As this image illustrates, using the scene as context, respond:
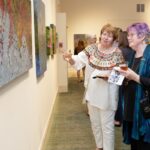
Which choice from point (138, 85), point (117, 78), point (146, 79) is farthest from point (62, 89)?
point (146, 79)

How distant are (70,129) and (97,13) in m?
9.10

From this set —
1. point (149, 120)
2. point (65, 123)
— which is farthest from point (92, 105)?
point (65, 123)

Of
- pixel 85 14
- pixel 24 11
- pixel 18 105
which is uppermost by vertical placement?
A: pixel 85 14

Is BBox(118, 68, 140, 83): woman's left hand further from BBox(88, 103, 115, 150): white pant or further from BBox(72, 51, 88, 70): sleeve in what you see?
Answer: BBox(72, 51, 88, 70): sleeve

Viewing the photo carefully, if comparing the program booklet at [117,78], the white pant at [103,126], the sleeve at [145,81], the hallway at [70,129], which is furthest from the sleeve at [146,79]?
the hallway at [70,129]

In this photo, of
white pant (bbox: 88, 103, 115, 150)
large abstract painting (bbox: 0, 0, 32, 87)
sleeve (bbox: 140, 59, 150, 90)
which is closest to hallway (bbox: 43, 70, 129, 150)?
white pant (bbox: 88, 103, 115, 150)

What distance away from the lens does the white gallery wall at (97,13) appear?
12758mm

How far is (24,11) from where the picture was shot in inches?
96.2

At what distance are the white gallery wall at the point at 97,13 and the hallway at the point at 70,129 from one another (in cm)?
669

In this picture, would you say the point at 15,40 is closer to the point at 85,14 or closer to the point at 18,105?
the point at 18,105

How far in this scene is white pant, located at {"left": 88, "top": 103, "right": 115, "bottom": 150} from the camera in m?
3.26

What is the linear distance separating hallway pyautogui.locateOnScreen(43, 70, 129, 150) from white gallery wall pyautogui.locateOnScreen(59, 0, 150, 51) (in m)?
6.69

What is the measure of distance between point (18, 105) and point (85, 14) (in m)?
11.0

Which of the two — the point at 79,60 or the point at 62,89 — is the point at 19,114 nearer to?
the point at 79,60
